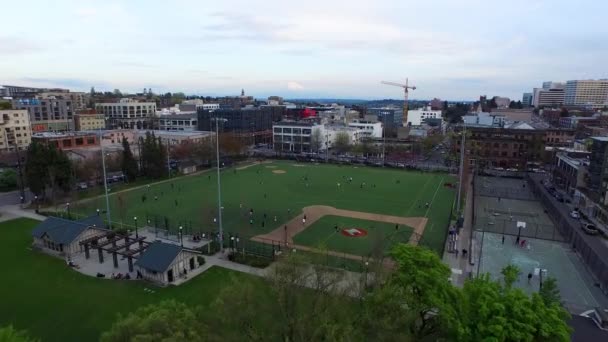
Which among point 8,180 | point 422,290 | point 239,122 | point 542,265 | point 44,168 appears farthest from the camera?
point 239,122

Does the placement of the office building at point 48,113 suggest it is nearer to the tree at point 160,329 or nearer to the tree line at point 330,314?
the tree at point 160,329

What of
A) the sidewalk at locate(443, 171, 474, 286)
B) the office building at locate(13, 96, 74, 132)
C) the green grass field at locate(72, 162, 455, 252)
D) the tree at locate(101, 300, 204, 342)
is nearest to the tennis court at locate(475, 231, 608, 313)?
the sidewalk at locate(443, 171, 474, 286)

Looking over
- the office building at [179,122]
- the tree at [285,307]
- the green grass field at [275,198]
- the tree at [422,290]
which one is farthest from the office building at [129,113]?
the tree at [422,290]

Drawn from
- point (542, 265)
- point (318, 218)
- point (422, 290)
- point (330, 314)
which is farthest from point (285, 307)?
point (318, 218)

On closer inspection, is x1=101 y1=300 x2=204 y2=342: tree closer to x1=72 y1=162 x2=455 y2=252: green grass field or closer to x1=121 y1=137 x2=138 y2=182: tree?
x1=72 y1=162 x2=455 y2=252: green grass field

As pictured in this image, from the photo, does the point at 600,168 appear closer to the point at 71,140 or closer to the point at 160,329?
the point at 160,329
